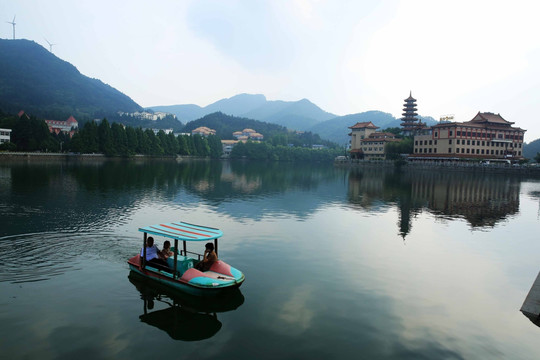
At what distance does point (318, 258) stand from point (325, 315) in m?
6.63

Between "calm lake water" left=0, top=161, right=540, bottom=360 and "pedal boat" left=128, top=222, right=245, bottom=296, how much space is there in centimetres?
53

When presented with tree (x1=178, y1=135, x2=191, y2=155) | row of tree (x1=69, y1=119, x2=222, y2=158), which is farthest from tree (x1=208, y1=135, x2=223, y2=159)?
tree (x1=178, y1=135, x2=191, y2=155)

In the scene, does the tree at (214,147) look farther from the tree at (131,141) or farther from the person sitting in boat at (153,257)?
the person sitting in boat at (153,257)

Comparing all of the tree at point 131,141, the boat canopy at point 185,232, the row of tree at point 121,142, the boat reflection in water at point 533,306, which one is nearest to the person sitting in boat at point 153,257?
the boat canopy at point 185,232

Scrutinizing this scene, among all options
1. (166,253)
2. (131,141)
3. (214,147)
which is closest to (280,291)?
(166,253)

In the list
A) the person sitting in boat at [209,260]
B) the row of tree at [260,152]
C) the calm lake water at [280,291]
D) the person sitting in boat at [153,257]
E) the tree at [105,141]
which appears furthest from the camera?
the row of tree at [260,152]

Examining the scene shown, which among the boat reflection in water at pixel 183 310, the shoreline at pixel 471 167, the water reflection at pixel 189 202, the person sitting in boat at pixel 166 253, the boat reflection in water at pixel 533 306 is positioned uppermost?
the shoreline at pixel 471 167

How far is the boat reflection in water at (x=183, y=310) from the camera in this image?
36.6 feet

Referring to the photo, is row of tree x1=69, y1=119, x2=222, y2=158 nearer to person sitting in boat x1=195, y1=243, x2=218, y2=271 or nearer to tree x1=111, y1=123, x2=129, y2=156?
tree x1=111, y1=123, x2=129, y2=156

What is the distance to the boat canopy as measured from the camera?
1357 centimetres

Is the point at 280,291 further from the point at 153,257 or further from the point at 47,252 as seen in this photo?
the point at 47,252

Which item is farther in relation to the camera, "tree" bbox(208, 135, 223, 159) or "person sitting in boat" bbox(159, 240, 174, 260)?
"tree" bbox(208, 135, 223, 159)

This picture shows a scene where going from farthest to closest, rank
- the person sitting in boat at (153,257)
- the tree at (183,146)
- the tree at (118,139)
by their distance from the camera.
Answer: the tree at (183,146), the tree at (118,139), the person sitting in boat at (153,257)

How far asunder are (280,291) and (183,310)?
382 centimetres
